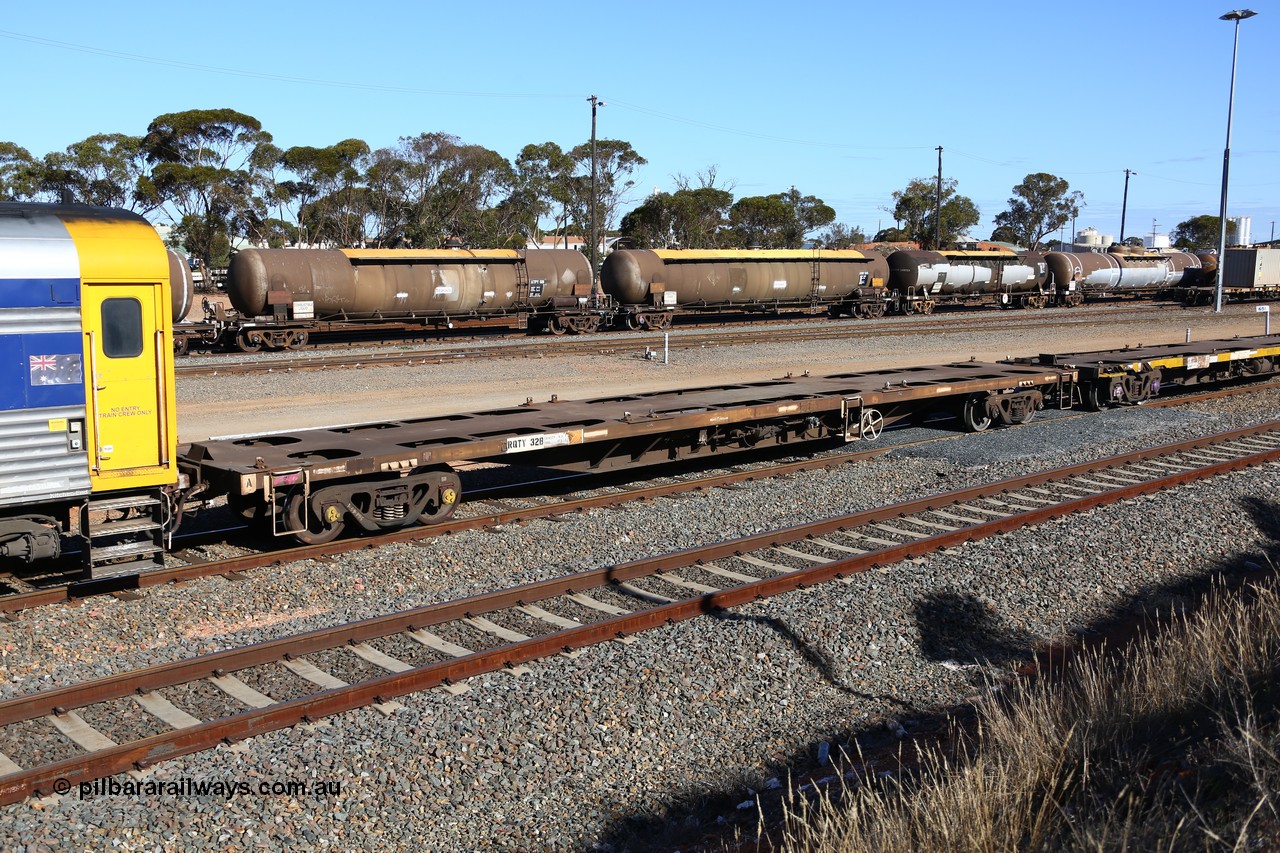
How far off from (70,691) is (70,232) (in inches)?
163

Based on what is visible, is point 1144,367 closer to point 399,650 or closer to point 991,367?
point 991,367

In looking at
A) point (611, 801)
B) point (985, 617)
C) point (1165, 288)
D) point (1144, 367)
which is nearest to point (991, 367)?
point (1144, 367)

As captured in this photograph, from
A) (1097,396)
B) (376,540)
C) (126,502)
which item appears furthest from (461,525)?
(1097,396)

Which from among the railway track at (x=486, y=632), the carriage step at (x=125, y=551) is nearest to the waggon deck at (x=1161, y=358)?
the railway track at (x=486, y=632)

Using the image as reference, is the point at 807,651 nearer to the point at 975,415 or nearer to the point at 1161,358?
the point at 975,415

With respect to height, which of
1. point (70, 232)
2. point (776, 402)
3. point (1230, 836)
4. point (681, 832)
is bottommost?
point (681, 832)

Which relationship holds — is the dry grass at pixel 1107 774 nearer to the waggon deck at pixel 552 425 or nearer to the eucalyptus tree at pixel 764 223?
the waggon deck at pixel 552 425

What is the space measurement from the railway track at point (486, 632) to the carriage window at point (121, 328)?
124 inches

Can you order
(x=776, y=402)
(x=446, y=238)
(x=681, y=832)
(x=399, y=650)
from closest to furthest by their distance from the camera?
(x=681, y=832) < (x=399, y=650) < (x=776, y=402) < (x=446, y=238)

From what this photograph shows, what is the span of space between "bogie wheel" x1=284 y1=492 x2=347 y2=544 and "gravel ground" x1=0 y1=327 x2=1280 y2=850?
1.54ft

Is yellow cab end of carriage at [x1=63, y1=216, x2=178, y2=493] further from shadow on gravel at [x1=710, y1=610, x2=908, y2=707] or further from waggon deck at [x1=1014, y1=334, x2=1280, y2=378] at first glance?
waggon deck at [x1=1014, y1=334, x2=1280, y2=378]

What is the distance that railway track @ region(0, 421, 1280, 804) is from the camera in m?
6.40

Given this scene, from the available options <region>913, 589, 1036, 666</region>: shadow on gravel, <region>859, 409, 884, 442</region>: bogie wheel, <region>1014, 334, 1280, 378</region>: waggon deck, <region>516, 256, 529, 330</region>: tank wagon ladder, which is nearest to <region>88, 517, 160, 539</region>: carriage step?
<region>913, 589, 1036, 666</region>: shadow on gravel

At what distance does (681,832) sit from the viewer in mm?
5727
